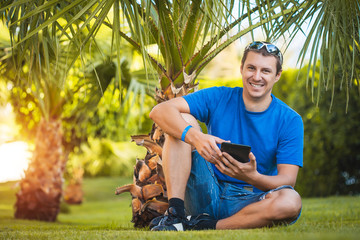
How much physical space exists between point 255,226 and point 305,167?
16.1 ft

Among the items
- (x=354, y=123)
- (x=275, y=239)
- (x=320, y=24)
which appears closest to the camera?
(x=275, y=239)

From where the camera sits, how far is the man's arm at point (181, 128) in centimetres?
230

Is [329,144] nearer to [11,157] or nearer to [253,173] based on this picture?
[253,173]

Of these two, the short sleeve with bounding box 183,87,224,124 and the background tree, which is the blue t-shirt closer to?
the short sleeve with bounding box 183,87,224,124

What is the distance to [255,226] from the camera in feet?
7.81

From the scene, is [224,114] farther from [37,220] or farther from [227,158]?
[37,220]

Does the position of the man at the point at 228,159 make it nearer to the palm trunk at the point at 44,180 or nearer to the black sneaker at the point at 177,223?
the black sneaker at the point at 177,223

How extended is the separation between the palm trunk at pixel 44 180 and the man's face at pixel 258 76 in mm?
3562

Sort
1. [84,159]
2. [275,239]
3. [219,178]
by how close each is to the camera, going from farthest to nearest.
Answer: [84,159] → [219,178] → [275,239]

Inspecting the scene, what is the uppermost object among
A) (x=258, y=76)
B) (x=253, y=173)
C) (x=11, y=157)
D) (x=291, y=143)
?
(x=258, y=76)

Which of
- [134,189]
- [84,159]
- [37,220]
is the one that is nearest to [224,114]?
[134,189]

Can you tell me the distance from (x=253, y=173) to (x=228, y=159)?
0.16 meters

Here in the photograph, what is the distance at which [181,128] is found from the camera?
8.00 ft

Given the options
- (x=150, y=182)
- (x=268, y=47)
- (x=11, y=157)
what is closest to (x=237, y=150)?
(x=268, y=47)
